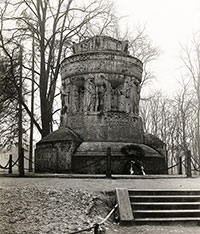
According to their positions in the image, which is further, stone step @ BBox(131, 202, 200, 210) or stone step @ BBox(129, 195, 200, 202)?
stone step @ BBox(129, 195, 200, 202)

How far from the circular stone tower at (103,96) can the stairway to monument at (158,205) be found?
6.71 metres

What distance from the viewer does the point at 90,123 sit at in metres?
15.9

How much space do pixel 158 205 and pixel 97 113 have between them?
8018 millimetres

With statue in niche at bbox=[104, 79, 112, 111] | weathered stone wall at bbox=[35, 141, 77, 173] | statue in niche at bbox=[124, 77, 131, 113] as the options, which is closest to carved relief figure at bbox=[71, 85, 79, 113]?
statue in niche at bbox=[104, 79, 112, 111]

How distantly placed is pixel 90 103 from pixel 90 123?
2.89 ft

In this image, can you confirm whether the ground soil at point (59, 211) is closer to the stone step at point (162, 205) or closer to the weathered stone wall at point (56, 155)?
the stone step at point (162, 205)

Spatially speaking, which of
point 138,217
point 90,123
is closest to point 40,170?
point 90,123

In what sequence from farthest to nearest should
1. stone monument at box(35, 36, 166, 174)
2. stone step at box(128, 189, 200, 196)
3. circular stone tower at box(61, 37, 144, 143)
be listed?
1. circular stone tower at box(61, 37, 144, 143)
2. stone monument at box(35, 36, 166, 174)
3. stone step at box(128, 189, 200, 196)

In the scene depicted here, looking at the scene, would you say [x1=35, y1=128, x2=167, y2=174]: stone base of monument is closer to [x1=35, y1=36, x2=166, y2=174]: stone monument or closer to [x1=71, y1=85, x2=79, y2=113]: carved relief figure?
[x1=35, y1=36, x2=166, y2=174]: stone monument

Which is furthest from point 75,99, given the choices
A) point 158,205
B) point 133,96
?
point 158,205

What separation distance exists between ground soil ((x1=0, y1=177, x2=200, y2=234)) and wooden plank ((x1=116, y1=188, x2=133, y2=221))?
18 centimetres

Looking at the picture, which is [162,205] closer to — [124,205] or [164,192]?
[164,192]

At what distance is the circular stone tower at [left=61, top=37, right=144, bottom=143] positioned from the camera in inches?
625

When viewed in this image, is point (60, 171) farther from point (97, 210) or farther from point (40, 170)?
point (97, 210)
